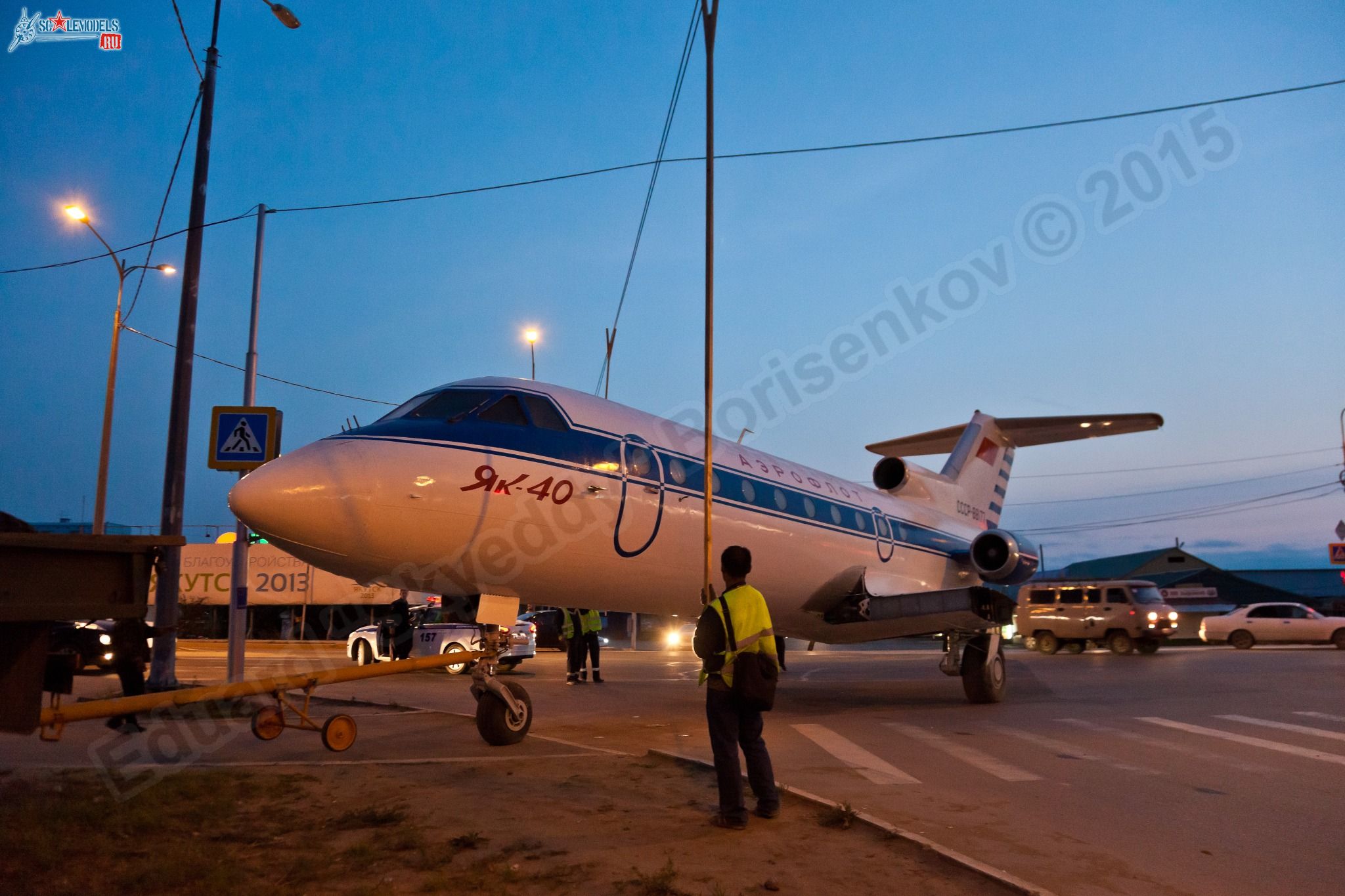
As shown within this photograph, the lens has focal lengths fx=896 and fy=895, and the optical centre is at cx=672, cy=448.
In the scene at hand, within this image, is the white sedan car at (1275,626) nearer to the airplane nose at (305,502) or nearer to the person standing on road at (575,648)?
the person standing on road at (575,648)

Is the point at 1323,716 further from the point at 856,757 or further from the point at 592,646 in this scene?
the point at 592,646

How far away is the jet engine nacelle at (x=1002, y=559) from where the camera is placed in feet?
48.4

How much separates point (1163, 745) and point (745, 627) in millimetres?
5822

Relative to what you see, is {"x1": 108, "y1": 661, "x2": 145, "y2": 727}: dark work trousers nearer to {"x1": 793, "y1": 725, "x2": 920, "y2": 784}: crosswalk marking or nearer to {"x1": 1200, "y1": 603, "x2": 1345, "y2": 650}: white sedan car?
{"x1": 793, "y1": 725, "x2": 920, "y2": 784}: crosswalk marking

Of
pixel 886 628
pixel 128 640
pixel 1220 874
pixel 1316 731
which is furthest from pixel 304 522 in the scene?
pixel 1316 731

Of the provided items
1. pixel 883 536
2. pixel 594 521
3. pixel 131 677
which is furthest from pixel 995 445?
pixel 131 677

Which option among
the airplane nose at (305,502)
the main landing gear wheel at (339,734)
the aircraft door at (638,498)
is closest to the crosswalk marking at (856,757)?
the aircraft door at (638,498)

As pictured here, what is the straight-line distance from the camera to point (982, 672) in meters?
13.1

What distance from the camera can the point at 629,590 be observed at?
9688 mm

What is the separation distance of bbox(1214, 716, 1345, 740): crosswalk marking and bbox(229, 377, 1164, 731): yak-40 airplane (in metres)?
2.97

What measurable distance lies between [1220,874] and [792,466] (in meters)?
8.89

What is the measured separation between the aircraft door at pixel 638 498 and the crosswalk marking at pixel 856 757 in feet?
9.00

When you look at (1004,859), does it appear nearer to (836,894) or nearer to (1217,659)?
(836,894)

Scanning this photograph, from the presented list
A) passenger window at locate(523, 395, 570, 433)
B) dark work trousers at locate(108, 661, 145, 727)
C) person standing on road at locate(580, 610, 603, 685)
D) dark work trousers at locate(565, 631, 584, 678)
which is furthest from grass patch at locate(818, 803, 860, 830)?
person standing on road at locate(580, 610, 603, 685)
